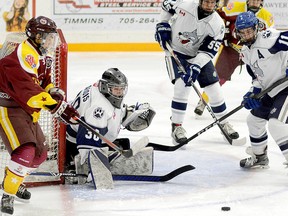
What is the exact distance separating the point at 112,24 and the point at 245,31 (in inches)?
173

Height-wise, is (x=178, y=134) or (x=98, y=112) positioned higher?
(x=98, y=112)

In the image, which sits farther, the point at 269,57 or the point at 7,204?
the point at 269,57

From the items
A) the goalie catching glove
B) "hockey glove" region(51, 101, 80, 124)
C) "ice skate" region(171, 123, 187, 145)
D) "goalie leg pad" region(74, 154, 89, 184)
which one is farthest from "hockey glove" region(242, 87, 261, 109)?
"hockey glove" region(51, 101, 80, 124)

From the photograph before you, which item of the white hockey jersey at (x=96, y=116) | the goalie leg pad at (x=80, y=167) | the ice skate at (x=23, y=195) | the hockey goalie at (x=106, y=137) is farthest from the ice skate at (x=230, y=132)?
the ice skate at (x=23, y=195)

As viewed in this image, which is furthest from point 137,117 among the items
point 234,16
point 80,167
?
point 234,16

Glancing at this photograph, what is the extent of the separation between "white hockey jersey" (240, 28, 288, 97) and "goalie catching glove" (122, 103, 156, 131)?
651 millimetres

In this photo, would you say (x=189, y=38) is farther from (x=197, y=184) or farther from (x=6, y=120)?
(x=6, y=120)

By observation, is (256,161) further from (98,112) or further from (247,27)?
(98,112)

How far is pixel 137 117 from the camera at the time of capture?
15.5 feet

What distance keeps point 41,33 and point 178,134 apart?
5.73 ft

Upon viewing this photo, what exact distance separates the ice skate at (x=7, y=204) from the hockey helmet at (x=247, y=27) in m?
1.59

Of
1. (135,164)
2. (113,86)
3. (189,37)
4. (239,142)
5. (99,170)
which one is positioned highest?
(113,86)

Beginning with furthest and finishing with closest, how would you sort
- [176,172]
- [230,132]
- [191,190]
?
[230,132] → [176,172] → [191,190]

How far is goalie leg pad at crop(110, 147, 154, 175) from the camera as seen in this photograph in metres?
4.54
